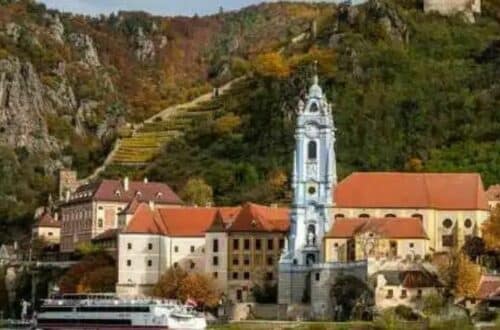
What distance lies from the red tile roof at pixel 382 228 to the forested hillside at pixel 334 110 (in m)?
19.6

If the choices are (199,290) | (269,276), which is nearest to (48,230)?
(269,276)

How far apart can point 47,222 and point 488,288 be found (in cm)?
4737

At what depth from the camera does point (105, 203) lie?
124 meters

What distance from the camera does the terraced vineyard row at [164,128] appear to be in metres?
153

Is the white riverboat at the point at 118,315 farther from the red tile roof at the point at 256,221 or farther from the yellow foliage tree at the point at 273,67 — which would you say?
the yellow foliage tree at the point at 273,67

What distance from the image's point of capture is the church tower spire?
101875 mm

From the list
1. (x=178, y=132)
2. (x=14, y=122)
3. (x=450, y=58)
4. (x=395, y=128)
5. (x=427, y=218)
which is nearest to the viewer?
(x=427, y=218)

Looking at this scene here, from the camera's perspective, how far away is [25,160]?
526ft

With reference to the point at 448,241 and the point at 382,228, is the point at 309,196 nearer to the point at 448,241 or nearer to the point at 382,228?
the point at 382,228

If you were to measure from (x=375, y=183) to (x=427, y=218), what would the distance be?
389cm

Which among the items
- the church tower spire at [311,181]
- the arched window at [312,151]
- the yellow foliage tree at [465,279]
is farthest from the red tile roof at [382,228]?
the yellow foliage tree at [465,279]

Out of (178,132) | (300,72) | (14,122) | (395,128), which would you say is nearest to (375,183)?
(395,128)

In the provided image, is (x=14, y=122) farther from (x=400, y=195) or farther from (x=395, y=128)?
(x=400, y=195)

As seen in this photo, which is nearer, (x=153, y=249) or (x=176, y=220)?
(x=153, y=249)
